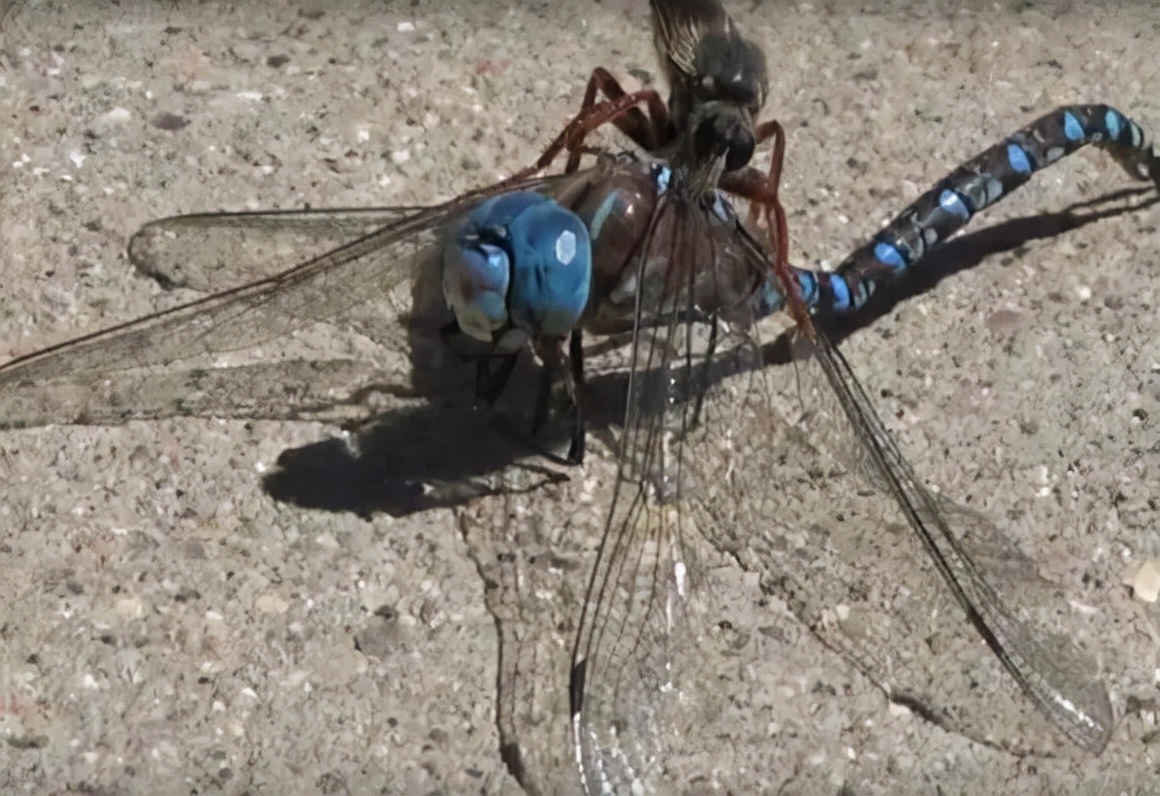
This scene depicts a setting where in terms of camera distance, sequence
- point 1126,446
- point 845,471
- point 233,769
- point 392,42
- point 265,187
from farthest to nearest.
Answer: point 392,42
point 265,187
point 1126,446
point 845,471
point 233,769

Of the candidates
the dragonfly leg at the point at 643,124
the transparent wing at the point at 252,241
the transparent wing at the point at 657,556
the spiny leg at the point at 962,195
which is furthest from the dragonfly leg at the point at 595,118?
the spiny leg at the point at 962,195

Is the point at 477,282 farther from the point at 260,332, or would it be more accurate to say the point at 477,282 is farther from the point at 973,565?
the point at 973,565

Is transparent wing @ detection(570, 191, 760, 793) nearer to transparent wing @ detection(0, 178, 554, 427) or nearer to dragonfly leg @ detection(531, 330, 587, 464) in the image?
dragonfly leg @ detection(531, 330, 587, 464)

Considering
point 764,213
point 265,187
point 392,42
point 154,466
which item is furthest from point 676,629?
point 392,42

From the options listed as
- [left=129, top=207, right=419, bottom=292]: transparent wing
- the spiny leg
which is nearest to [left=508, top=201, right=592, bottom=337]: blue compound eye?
[left=129, top=207, right=419, bottom=292]: transparent wing

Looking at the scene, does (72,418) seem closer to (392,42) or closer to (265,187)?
(265,187)

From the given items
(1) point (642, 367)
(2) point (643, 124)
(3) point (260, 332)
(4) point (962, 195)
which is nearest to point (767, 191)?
(2) point (643, 124)

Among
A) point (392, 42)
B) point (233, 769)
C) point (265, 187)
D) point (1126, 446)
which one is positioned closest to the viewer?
point (233, 769)

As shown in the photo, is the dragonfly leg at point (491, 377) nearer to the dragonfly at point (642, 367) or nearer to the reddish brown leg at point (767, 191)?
the dragonfly at point (642, 367)
